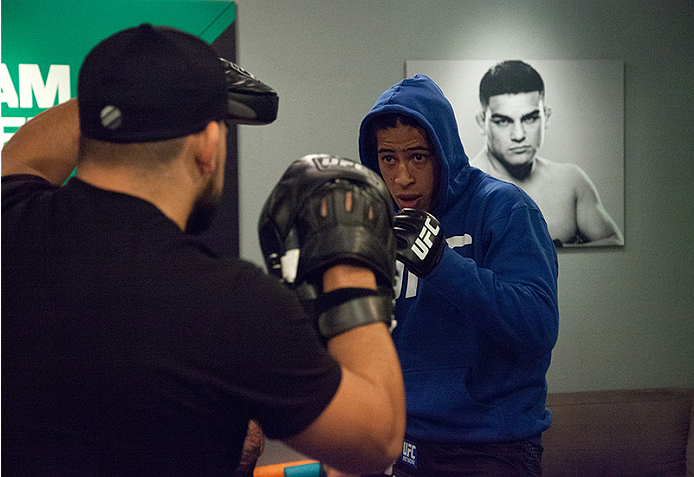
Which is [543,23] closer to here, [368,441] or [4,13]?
[4,13]

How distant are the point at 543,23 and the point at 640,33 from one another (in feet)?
1.80

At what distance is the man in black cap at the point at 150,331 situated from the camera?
2.10 ft

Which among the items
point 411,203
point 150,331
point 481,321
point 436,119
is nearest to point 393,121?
point 436,119

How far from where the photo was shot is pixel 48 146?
3.19ft

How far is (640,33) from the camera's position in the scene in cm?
323

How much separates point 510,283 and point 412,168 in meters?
0.39

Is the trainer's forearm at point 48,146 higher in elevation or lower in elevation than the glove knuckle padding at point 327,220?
higher

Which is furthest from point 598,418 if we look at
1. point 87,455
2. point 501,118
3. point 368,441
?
point 87,455

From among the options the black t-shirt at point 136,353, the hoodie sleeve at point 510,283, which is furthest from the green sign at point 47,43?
the black t-shirt at point 136,353

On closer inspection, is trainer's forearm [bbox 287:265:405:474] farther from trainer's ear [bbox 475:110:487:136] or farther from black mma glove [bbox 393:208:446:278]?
trainer's ear [bbox 475:110:487:136]

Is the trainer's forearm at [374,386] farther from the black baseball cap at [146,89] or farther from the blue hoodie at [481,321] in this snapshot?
→ the blue hoodie at [481,321]

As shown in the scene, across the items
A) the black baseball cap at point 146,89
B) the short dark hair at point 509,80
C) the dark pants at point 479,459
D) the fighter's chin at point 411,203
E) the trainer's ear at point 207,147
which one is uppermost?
the short dark hair at point 509,80

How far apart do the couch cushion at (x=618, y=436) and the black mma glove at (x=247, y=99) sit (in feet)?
Answer: 6.96

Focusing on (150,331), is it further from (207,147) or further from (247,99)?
(247,99)
